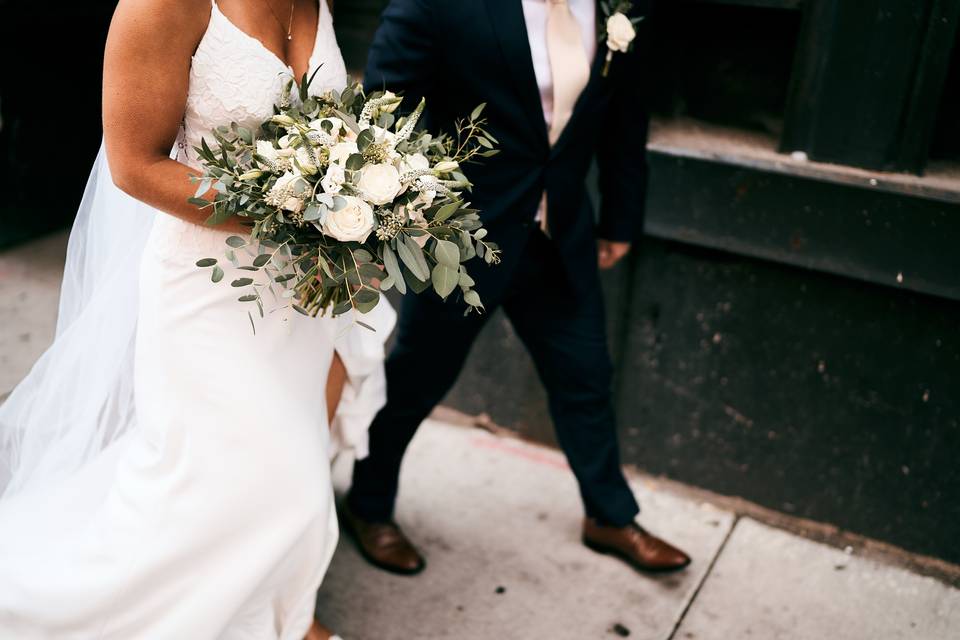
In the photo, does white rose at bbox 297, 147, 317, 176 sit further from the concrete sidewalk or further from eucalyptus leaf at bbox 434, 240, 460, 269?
the concrete sidewalk

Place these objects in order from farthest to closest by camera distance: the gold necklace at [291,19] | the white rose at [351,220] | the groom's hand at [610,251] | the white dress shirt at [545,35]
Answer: the groom's hand at [610,251] < the white dress shirt at [545,35] < the gold necklace at [291,19] < the white rose at [351,220]

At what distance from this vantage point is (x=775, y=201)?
138 inches

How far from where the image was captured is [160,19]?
7.54 feet

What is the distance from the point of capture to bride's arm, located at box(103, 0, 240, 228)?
90.3 inches

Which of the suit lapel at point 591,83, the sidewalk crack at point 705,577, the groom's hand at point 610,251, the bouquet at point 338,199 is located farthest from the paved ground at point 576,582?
the suit lapel at point 591,83

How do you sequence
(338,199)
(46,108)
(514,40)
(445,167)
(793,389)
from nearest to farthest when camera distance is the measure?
(338,199) < (445,167) < (514,40) < (793,389) < (46,108)

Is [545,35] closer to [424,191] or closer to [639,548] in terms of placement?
[424,191]

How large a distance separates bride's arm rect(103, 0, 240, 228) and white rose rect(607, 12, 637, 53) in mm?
1141

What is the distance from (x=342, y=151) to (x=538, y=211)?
1.03 m

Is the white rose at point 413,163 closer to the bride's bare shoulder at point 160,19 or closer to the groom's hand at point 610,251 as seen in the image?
the bride's bare shoulder at point 160,19

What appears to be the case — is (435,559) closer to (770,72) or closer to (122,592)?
(122,592)

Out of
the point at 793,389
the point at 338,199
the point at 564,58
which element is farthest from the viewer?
the point at 793,389

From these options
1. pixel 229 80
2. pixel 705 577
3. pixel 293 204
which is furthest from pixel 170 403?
pixel 705 577

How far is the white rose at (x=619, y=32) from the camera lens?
287 centimetres
